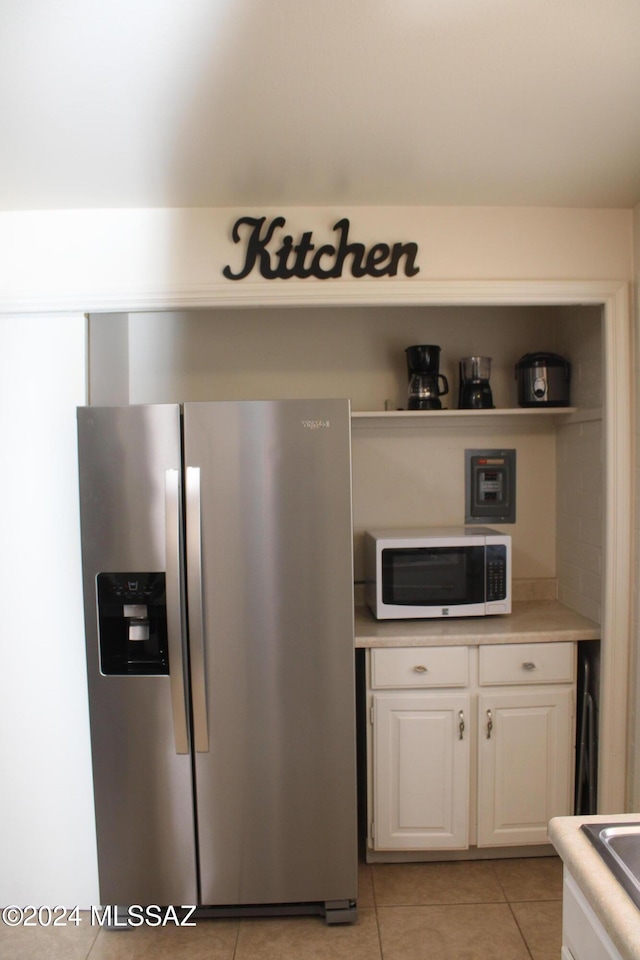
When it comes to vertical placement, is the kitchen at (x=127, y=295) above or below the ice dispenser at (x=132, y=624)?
above

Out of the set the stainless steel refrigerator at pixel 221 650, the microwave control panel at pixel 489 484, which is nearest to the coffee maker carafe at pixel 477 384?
the microwave control panel at pixel 489 484

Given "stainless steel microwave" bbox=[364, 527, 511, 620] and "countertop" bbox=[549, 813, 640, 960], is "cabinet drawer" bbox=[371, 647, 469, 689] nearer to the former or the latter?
"stainless steel microwave" bbox=[364, 527, 511, 620]

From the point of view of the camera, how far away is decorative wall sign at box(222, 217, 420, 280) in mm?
2191

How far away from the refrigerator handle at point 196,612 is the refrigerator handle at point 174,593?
0.11 ft

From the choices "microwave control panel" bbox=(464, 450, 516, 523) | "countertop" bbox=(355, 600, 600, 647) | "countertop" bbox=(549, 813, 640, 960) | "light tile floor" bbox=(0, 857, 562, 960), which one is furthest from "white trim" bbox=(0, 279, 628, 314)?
"light tile floor" bbox=(0, 857, 562, 960)

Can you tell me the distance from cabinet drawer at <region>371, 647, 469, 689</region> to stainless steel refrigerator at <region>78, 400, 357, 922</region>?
0.93ft

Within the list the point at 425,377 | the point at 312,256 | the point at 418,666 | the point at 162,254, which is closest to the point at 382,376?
the point at 425,377

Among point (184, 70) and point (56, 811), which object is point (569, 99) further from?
point (56, 811)

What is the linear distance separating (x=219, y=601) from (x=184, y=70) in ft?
4.76

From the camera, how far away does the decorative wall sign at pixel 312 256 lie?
7.19 feet

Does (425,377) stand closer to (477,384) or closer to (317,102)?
(477,384)

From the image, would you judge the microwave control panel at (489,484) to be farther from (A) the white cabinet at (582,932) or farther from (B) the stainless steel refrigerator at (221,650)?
(A) the white cabinet at (582,932)

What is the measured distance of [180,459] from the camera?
6.73 ft

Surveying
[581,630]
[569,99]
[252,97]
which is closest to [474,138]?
[569,99]
